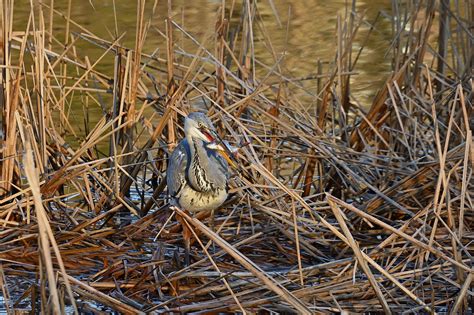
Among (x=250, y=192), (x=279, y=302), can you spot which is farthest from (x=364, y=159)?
(x=279, y=302)

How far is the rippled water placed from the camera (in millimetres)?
8125

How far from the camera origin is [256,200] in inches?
171

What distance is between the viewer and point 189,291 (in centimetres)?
367

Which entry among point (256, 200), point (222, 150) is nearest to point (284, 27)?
point (256, 200)

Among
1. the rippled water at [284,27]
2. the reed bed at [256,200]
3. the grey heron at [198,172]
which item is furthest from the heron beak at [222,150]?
the rippled water at [284,27]

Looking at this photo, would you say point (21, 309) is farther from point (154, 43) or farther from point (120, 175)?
point (154, 43)

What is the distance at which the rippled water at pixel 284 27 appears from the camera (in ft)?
26.7

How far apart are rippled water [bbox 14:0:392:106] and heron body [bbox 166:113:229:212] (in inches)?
136

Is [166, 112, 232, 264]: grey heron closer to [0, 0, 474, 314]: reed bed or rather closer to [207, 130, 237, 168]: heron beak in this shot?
[207, 130, 237, 168]: heron beak

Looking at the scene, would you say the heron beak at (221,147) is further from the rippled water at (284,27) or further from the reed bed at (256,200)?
the rippled water at (284,27)

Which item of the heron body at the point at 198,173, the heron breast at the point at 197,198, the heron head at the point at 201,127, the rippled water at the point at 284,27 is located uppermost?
the heron head at the point at 201,127

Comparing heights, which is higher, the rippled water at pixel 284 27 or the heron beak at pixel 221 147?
the heron beak at pixel 221 147

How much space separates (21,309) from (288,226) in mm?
1153

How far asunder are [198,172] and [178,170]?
0.11 m
